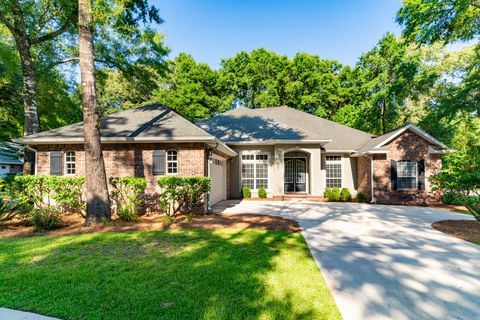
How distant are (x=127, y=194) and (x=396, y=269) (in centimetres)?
832

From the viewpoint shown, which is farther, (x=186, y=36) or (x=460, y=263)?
(x=186, y=36)

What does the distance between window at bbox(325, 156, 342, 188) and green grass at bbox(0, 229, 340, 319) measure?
10.7m

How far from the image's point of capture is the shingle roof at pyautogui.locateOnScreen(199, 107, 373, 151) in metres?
15.0

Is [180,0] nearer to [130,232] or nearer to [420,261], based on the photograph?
[130,232]

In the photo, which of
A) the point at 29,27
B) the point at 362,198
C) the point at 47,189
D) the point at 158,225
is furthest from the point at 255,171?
the point at 29,27

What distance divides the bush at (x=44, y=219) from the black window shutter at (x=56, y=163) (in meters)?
3.50

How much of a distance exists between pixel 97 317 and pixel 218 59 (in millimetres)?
30480

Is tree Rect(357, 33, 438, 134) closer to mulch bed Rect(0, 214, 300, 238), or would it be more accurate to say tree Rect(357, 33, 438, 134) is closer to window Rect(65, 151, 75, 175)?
mulch bed Rect(0, 214, 300, 238)

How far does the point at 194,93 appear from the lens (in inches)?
1088

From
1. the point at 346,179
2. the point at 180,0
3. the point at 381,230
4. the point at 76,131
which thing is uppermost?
the point at 180,0

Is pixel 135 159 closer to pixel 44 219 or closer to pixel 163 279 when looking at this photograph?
pixel 44 219

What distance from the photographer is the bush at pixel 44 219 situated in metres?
6.88

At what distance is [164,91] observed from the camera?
29562mm

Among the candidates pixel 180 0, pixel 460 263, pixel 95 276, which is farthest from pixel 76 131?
pixel 460 263
